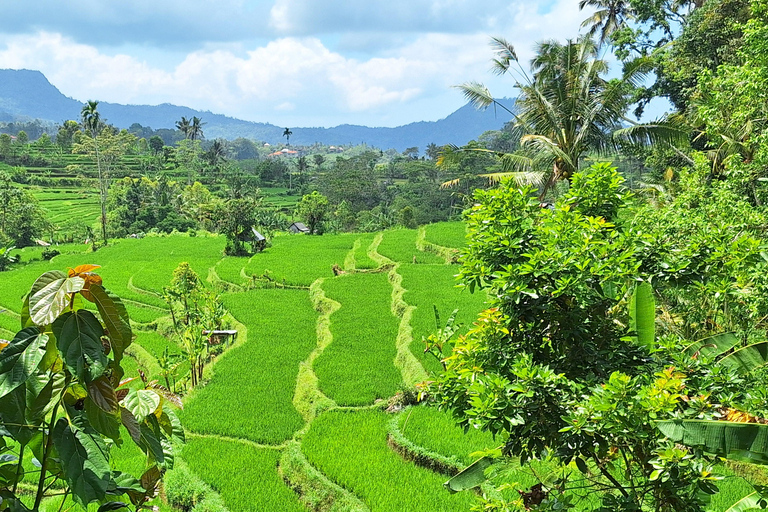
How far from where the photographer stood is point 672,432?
204cm

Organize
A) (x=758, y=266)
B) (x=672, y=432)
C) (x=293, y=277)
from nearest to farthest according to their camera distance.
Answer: (x=672, y=432) < (x=758, y=266) < (x=293, y=277)

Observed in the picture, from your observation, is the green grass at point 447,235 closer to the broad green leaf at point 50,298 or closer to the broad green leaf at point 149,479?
the broad green leaf at point 149,479

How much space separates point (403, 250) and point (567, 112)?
28.9ft

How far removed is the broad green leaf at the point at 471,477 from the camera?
2.93 meters

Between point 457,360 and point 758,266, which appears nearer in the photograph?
point 457,360

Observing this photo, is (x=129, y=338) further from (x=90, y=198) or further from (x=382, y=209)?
(x=90, y=198)

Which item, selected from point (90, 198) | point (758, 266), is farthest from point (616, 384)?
point (90, 198)

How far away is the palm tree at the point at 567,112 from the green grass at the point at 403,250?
565cm

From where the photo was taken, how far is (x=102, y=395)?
55.8 inches

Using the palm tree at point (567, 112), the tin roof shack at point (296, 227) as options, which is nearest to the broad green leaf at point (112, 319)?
the palm tree at point (567, 112)

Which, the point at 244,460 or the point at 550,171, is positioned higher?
the point at 550,171

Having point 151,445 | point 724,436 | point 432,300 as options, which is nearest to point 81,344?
point 151,445

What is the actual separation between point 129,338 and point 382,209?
43.6 metres

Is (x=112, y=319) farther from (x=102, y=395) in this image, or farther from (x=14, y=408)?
(x=14, y=408)
